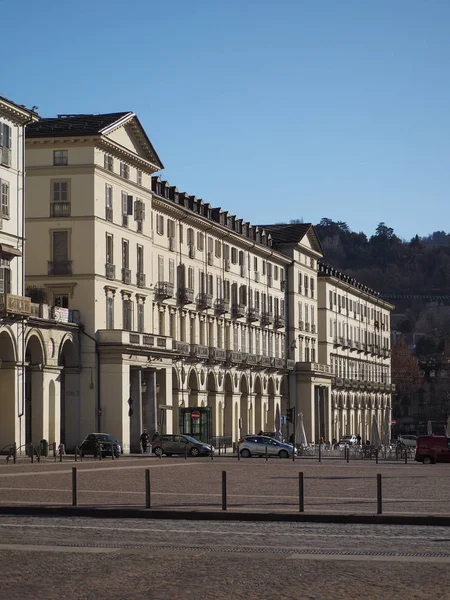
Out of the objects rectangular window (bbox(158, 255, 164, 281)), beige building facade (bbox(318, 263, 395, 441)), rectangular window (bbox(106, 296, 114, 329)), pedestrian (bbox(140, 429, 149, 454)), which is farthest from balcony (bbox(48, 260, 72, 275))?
beige building facade (bbox(318, 263, 395, 441))

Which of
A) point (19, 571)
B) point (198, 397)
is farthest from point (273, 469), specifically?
point (198, 397)

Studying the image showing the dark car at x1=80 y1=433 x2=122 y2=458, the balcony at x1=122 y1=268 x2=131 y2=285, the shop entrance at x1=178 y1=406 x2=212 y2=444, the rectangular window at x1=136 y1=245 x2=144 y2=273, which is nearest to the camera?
the dark car at x1=80 y1=433 x2=122 y2=458

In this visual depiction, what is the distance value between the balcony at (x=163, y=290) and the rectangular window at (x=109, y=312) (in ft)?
28.2

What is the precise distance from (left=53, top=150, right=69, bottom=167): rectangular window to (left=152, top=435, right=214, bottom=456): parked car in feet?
54.4

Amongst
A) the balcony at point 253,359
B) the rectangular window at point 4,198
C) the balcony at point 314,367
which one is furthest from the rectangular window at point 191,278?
the rectangular window at point 4,198

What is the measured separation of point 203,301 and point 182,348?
Answer: 6.99 m

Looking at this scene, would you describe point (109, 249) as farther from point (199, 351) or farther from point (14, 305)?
point (199, 351)

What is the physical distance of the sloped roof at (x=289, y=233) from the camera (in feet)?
393

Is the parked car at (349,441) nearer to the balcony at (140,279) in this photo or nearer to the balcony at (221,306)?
the balcony at (221,306)

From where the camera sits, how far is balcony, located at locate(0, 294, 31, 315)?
5859 cm

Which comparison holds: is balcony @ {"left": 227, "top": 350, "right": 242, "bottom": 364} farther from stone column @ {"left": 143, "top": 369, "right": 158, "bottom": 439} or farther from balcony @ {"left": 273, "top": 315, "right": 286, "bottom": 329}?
stone column @ {"left": 143, "top": 369, "right": 158, "bottom": 439}

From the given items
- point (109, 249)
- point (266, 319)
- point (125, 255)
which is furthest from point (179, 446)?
point (266, 319)

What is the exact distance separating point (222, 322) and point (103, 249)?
26574 mm

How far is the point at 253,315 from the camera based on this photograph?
343 ft
